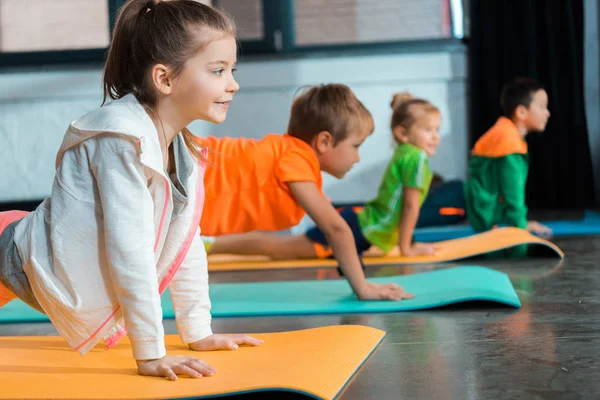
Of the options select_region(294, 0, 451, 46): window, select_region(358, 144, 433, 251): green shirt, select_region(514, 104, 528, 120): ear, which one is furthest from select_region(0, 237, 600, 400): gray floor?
select_region(294, 0, 451, 46): window

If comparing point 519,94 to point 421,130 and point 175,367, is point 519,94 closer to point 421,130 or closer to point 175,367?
point 421,130

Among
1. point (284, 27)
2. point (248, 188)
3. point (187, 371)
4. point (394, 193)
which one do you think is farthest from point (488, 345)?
point (284, 27)

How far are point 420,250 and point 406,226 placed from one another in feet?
0.32

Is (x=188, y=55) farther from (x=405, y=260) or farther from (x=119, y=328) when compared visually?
(x=405, y=260)

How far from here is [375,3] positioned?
5.03 meters

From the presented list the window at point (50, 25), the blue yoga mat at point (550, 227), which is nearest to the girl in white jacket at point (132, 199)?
the blue yoga mat at point (550, 227)

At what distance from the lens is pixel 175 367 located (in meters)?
1.28

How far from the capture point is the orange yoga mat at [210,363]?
46.4 inches

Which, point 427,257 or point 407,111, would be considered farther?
point 407,111

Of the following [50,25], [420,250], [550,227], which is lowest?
[550,227]

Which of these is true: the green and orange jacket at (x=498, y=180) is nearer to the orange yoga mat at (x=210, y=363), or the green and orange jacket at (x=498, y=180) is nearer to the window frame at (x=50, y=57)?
the orange yoga mat at (x=210, y=363)

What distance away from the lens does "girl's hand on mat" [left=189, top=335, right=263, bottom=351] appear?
1.50 metres

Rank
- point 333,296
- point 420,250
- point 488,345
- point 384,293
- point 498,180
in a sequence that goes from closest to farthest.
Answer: point 488,345
point 384,293
point 333,296
point 420,250
point 498,180

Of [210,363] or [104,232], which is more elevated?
Answer: [104,232]
